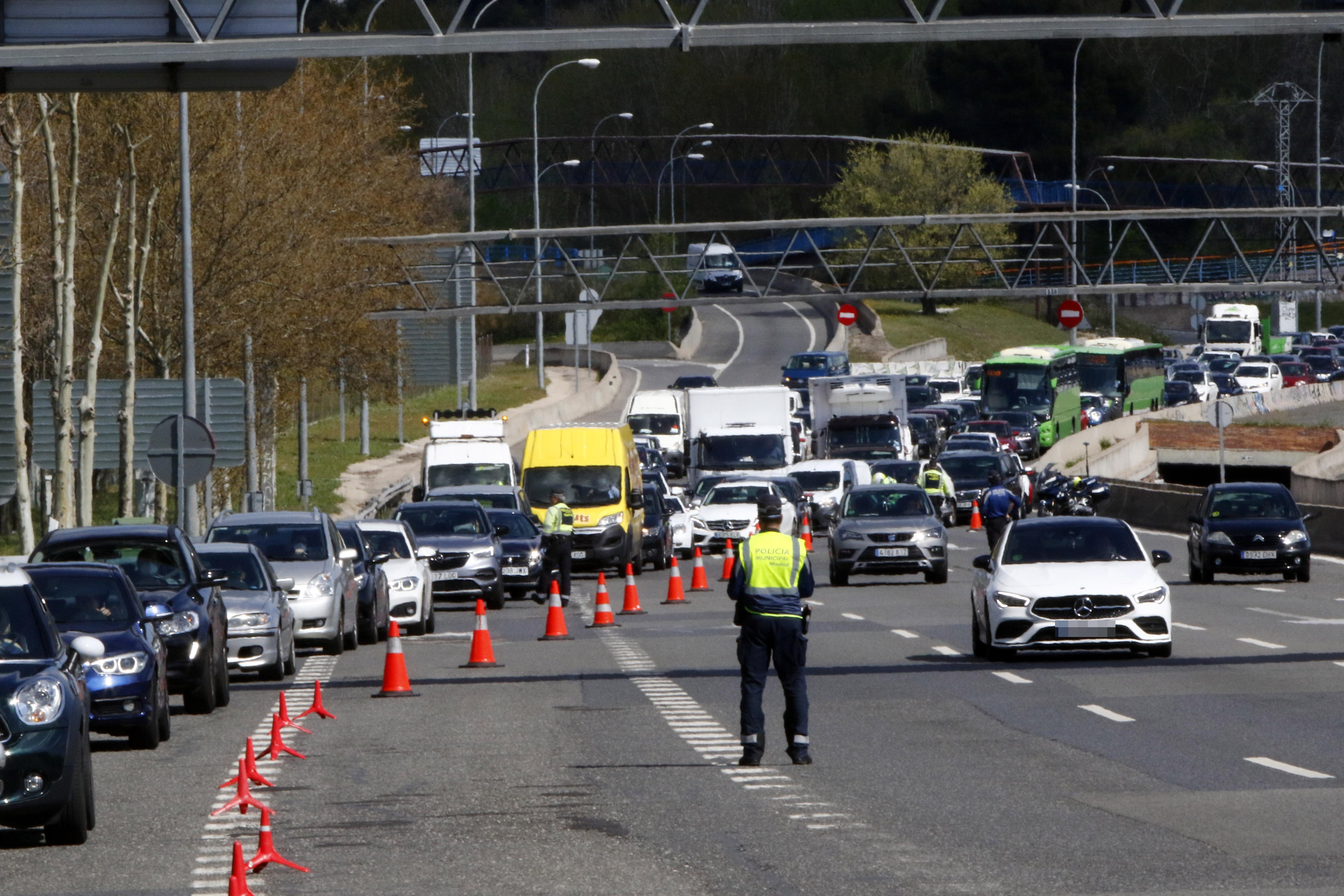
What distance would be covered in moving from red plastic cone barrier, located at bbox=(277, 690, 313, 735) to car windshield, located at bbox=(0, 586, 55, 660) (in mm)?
3164

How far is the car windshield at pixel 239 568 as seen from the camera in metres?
21.3

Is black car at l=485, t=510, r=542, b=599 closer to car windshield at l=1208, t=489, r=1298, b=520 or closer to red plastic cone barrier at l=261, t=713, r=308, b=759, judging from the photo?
car windshield at l=1208, t=489, r=1298, b=520

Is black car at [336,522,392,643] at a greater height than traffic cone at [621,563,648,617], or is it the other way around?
black car at [336,522,392,643]

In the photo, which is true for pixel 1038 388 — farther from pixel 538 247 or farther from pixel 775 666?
pixel 775 666

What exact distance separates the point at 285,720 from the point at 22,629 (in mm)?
4314

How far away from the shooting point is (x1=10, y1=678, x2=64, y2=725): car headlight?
35.4 ft

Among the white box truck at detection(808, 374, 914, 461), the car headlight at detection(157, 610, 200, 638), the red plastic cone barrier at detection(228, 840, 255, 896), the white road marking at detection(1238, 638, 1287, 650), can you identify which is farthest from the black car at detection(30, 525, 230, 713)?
the white box truck at detection(808, 374, 914, 461)

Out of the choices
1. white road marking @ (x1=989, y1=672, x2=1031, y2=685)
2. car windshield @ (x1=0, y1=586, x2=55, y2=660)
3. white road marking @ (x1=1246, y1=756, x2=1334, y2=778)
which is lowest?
white road marking @ (x1=989, y1=672, x2=1031, y2=685)

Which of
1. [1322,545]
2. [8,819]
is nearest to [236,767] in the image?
[8,819]

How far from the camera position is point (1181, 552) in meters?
43.9

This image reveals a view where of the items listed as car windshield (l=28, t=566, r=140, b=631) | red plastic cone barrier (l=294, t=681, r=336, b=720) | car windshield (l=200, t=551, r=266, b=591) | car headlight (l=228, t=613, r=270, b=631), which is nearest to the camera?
car windshield (l=28, t=566, r=140, b=631)

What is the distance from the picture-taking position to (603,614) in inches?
1104

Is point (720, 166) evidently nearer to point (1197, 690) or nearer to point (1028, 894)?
point (1197, 690)

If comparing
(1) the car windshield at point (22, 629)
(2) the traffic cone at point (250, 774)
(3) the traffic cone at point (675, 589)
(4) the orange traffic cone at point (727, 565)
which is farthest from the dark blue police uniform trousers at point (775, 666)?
(4) the orange traffic cone at point (727, 565)
